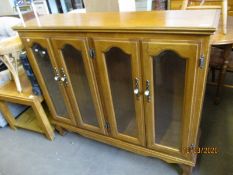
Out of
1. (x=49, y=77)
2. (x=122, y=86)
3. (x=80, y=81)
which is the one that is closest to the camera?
(x=122, y=86)

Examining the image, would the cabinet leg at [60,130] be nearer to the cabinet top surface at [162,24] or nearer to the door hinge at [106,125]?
the door hinge at [106,125]

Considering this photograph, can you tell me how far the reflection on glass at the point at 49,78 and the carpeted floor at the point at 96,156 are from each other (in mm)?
350

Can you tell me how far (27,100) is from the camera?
5.13 feet

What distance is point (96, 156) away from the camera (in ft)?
5.13

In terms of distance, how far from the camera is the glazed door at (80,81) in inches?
44.4

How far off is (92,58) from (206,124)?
1.21 m

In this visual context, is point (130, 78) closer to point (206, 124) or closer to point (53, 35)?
point (53, 35)

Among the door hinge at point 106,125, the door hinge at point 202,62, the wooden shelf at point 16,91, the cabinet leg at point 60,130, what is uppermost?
the door hinge at point 202,62

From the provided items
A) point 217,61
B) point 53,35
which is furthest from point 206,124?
point 53,35

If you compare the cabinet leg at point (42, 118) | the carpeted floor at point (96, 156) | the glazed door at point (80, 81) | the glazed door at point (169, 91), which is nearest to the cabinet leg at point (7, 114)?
the carpeted floor at point (96, 156)

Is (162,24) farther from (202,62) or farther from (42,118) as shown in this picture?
(42,118)

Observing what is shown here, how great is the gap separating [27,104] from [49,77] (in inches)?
14.3

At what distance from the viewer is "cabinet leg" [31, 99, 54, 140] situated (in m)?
1.57

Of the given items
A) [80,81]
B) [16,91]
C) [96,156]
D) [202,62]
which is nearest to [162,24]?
[202,62]
